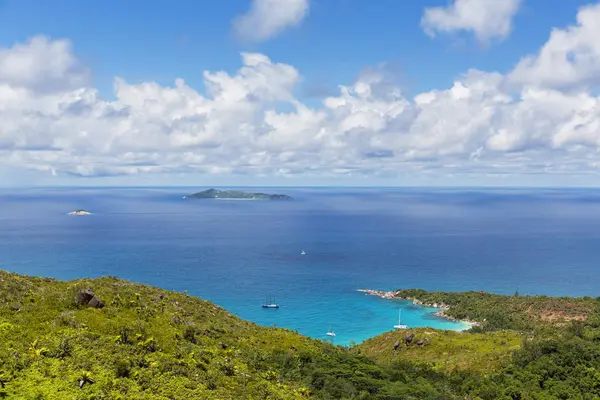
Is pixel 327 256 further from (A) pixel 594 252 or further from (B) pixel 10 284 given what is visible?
(B) pixel 10 284

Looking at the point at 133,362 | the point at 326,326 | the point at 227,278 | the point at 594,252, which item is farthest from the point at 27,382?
the point at 594,252

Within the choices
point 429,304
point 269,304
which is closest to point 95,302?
point 269,304

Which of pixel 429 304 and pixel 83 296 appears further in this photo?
pixel 429 304

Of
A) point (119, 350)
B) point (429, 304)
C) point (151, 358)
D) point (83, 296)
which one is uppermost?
point (83, 296)

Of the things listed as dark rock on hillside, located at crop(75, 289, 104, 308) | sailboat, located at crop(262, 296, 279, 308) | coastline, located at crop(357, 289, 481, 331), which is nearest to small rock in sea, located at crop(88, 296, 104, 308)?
dark rock on hillside, located at crop(75, 289, 104, 308)

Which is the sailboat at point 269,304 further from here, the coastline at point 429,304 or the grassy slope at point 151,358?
the grassy slope at point 151,358

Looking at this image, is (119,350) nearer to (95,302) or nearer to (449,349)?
(95,302)

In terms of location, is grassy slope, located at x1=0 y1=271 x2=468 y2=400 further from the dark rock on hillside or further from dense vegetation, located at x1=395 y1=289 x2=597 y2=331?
dense vegetation, located at x1=395 y1=289 x2=597 y2=331
